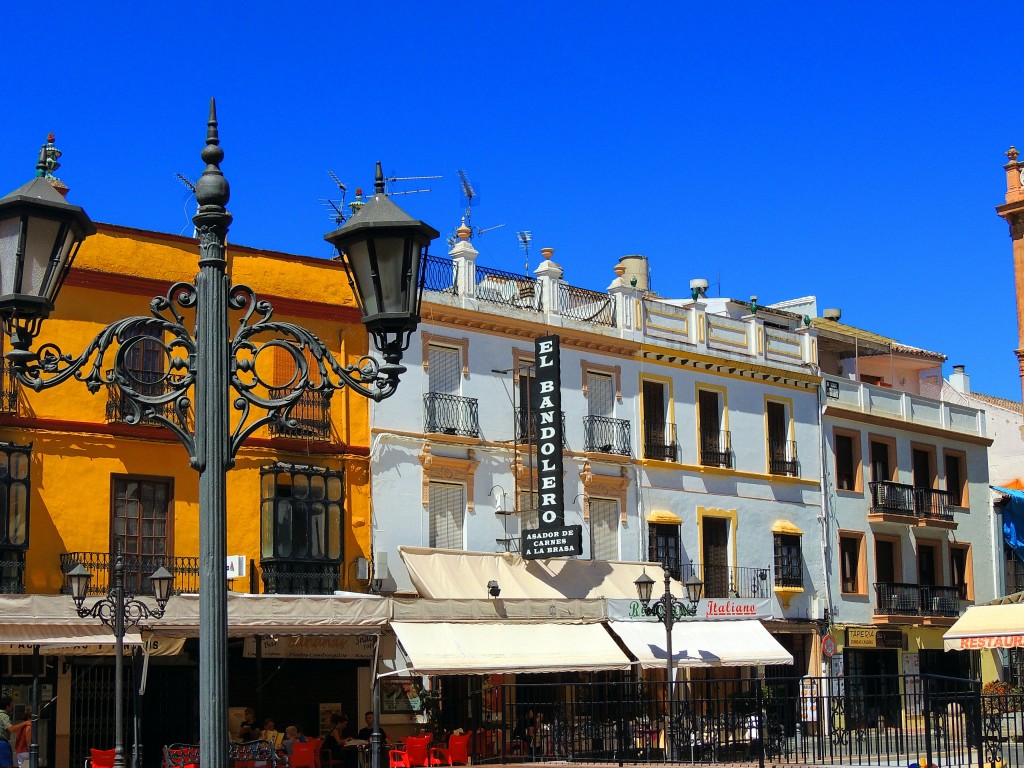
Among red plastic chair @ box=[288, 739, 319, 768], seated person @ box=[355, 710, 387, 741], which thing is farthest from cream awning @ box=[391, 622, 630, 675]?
red plastic chair @ box=[288, 739, 319, 768]

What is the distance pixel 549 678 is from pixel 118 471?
→ 9.27 metres

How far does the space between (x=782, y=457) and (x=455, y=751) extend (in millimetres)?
14864

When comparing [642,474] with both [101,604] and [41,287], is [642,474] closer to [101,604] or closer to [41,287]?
[101,604]

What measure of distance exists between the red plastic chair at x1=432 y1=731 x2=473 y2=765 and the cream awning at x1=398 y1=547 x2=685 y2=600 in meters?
3.99

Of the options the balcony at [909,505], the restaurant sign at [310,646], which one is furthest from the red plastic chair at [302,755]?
the balcony at [909,505]

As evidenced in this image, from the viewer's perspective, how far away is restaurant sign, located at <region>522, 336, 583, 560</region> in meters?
30.8

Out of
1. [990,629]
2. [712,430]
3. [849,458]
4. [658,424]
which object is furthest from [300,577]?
[849,458]

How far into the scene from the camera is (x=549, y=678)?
30.5 m

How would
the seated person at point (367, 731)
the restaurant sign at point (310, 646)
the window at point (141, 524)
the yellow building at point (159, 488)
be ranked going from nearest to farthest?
the yellow building at point (159, 488) < the window at point (141, 524) < the seated person at point (367, 731) < the restaurant sign at point (310, 646)

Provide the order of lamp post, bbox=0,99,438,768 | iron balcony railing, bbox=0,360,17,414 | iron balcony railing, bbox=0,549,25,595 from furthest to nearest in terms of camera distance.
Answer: iron balcony railing, bbox=0,360,17,414
iron balcony railing, bbox=0,549,25,595
lamp post, bbox=0,99,438,768

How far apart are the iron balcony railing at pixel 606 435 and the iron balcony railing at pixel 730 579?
3173 mm

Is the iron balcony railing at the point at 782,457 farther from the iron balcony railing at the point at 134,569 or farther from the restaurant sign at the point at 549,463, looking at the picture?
the iron balcony railing at the point at 134,569

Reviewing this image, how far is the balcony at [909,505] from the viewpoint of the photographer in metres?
39.8

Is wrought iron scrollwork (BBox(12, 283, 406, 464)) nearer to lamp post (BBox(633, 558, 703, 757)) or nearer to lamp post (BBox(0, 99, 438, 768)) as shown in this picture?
lamp post (BBox(0, 99, 438, 768))
